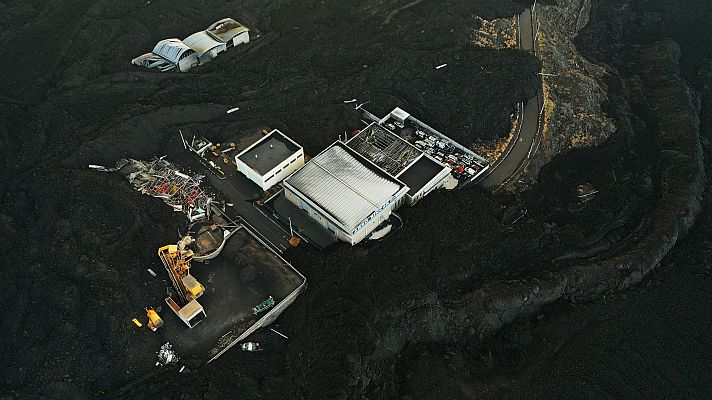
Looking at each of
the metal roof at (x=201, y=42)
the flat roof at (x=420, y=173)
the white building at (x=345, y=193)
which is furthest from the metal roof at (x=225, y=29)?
the flat roof at (x=420, y=173)

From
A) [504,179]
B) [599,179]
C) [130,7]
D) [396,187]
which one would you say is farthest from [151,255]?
[599,179]

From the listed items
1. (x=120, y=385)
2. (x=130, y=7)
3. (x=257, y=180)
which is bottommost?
(x=120, y=385)

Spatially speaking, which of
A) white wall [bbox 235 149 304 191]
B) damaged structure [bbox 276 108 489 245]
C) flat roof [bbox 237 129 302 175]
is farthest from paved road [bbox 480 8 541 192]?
flat roof [bbox 237 129 302 175]

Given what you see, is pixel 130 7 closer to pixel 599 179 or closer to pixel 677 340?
pixel 599 179

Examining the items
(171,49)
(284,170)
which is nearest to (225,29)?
(171,49)

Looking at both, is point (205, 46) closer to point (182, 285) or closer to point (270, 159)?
point (270, 159)

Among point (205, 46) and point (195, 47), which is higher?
point (205, 46)
